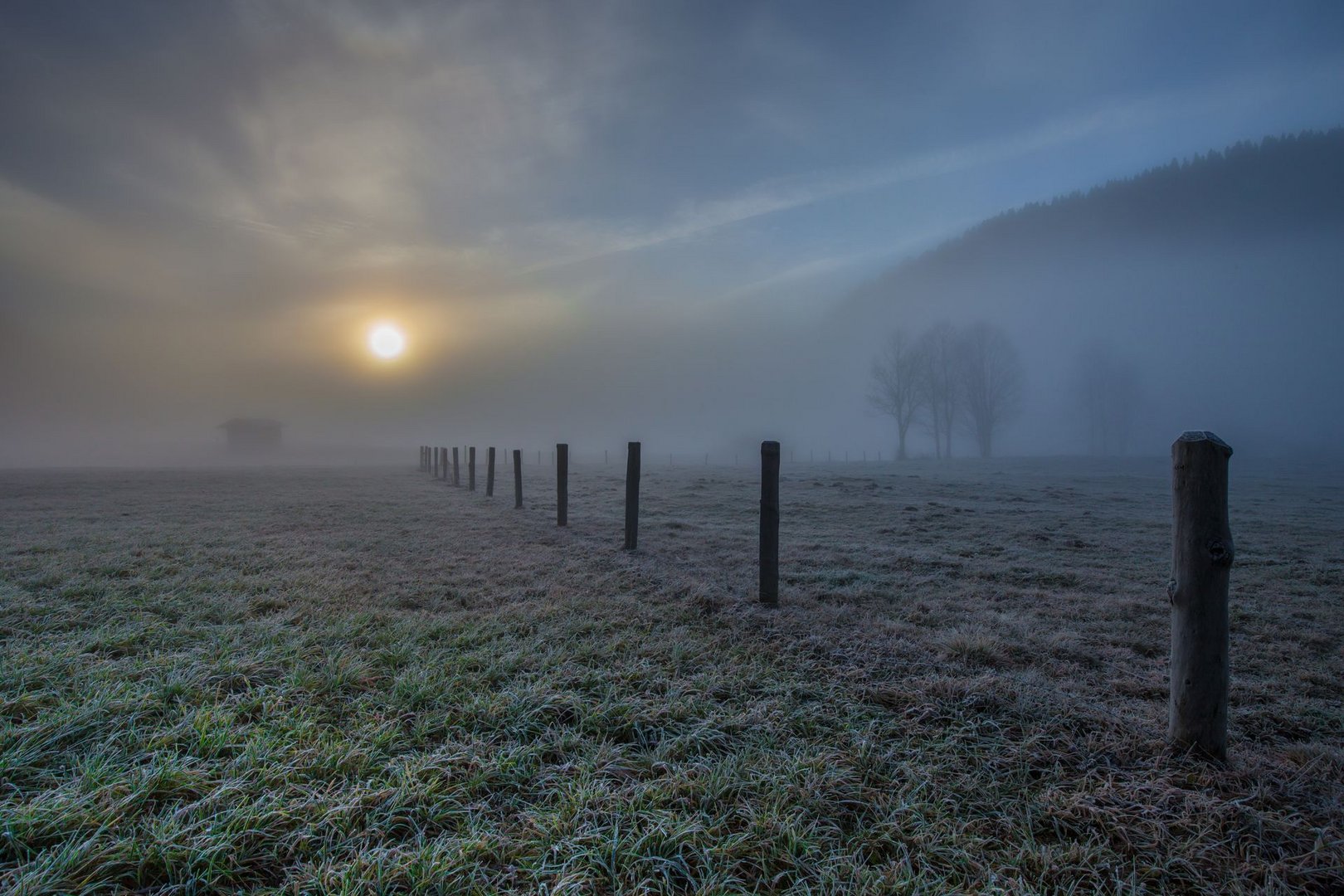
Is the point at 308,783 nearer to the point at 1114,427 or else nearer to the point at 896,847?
the point at 896,847

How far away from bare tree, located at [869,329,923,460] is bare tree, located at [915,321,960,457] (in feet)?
1.86

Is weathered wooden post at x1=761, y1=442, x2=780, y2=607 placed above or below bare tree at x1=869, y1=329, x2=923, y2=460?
below

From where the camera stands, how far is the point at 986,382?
58.8 m

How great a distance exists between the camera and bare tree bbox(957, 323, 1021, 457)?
5725 centimetres

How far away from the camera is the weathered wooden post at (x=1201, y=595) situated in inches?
125

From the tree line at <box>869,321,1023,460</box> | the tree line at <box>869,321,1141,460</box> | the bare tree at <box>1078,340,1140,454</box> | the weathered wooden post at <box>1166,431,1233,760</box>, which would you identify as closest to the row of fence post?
the weathered wooden post at <box>1166,431,1233,760</box>

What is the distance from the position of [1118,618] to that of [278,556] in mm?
11423

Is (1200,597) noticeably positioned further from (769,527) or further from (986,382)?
(986,382)

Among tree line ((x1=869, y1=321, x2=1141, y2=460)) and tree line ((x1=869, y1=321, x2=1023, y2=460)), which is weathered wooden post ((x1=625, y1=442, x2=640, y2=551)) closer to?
tree line ((x1=869, y1=321, x2=1141, y2=460))

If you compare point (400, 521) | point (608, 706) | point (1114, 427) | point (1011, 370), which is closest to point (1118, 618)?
point (608, 706)

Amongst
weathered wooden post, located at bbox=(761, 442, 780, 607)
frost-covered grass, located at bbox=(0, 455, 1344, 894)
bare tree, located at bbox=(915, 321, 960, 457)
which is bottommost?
frost-covered grass, located at bbox=(0, 455, 1344, 894)

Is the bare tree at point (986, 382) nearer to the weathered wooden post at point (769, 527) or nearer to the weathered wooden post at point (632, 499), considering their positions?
the weathered wooden post at point (632, 499)

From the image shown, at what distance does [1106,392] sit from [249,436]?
109134 millimetres

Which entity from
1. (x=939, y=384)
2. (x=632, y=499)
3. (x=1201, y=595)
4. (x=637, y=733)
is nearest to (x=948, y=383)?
(x=939, y=384)
